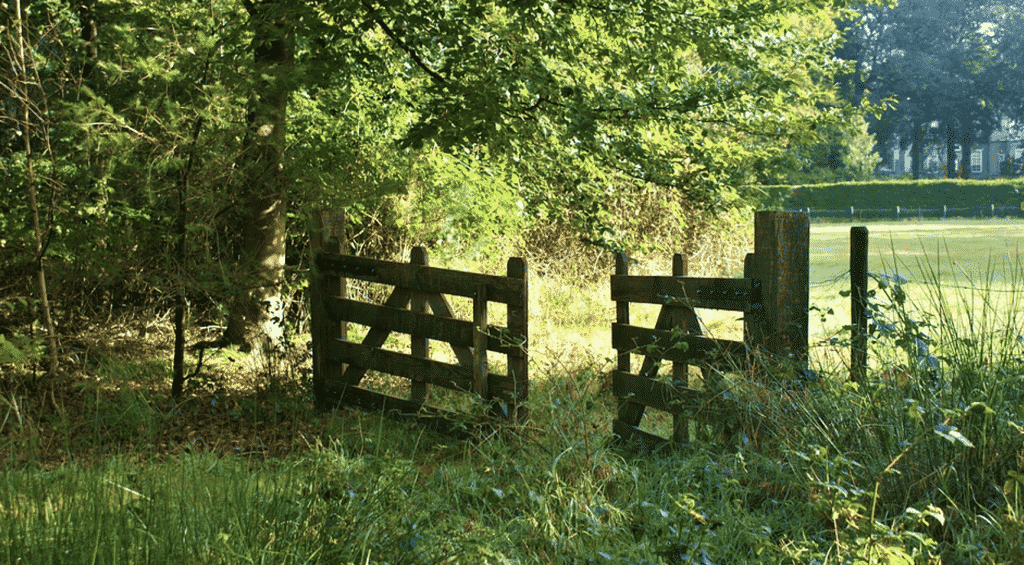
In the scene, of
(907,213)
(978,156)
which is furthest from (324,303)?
(978,156)

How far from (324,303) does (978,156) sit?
86.9 m

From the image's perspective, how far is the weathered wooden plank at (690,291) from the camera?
5.23 metres

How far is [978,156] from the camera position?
271ft

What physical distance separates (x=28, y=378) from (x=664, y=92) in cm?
543

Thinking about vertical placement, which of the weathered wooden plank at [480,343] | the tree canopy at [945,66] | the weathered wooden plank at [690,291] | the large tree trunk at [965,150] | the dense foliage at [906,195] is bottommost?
the weathered wooden plank at [480,343]

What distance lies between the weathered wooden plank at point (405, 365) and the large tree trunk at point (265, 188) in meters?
0.64

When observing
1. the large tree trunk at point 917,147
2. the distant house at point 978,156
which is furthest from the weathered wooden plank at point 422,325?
the distant house at point 978,156

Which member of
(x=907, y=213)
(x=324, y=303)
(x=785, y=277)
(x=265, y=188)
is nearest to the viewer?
(x=785, y=277)

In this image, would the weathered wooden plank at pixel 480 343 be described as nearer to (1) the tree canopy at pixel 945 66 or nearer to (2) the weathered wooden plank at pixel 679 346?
(2) the weathered wooden plank at pixel 679 346

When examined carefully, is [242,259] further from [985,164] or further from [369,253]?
[985,164]

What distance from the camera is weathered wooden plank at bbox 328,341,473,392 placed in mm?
6258

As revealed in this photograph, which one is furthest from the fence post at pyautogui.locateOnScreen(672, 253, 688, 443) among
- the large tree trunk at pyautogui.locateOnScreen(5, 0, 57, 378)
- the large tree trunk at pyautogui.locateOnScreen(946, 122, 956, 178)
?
the large tree trunk at pyautogui.locateOnScreen(946, 122, 956, 178)

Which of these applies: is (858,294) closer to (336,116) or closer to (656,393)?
(656,393)

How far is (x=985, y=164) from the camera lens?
7819cm
